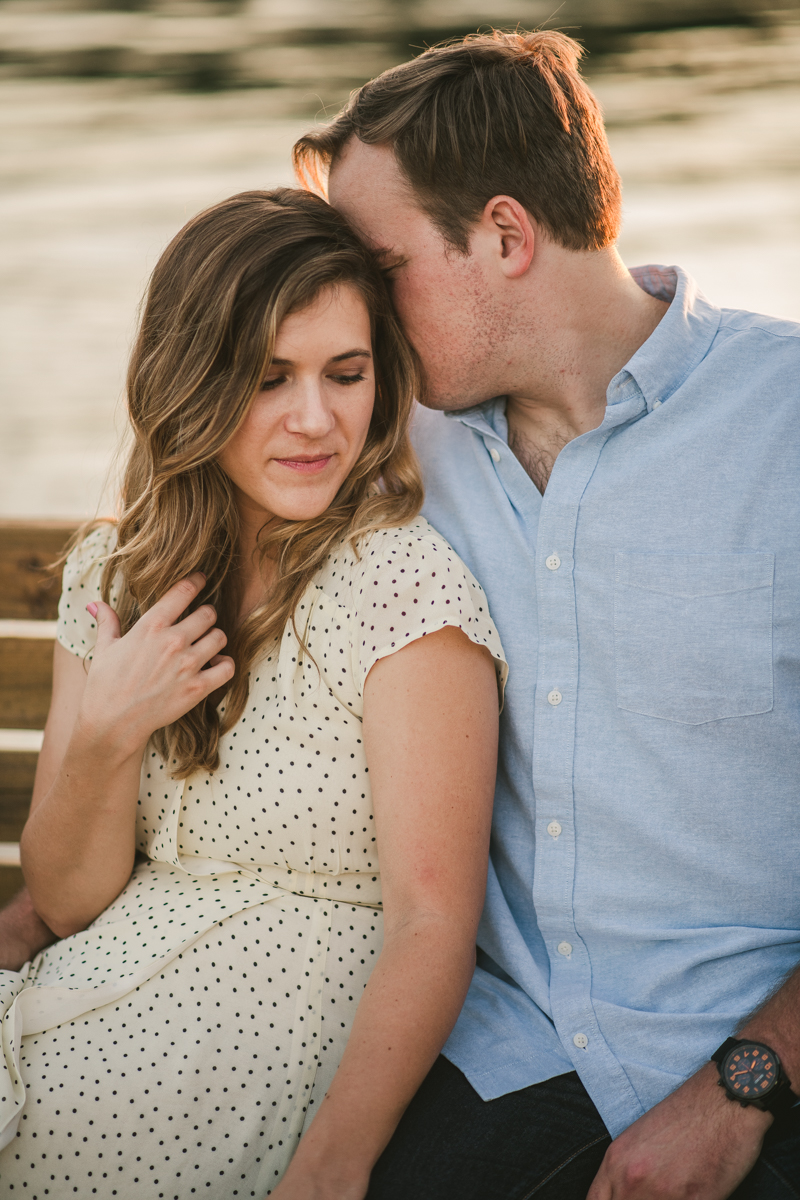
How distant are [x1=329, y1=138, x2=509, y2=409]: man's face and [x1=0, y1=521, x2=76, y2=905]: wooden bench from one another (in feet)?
3.13

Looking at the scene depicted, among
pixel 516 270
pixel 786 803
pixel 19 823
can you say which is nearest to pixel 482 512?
pixel 516 270

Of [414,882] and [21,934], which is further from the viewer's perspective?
[21,934]

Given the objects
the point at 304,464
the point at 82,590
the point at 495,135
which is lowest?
the point at 82,590

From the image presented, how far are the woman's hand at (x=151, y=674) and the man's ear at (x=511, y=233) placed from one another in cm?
83

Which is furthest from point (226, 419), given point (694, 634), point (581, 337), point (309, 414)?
point (694, 634)

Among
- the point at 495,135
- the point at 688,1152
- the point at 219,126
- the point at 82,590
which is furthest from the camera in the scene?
the point at 219,126

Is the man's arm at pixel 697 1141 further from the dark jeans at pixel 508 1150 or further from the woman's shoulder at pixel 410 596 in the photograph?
the woman's shoulder at pixel 410 596

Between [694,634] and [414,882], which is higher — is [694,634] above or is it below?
above

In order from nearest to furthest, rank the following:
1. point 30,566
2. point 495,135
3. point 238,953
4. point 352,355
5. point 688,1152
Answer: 1. point 688,1152
2. point 238,953
3. point 352,355
4. point 495,135
5. point 30,566

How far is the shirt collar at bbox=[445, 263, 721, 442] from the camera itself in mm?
1682

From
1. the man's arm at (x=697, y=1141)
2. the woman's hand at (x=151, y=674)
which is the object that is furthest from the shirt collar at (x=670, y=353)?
the man's arm at (x=697, y=1141)

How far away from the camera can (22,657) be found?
2.32 meters

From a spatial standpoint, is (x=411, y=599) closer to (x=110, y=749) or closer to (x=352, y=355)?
(x=352, y=355)

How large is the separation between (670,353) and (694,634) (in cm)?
49
